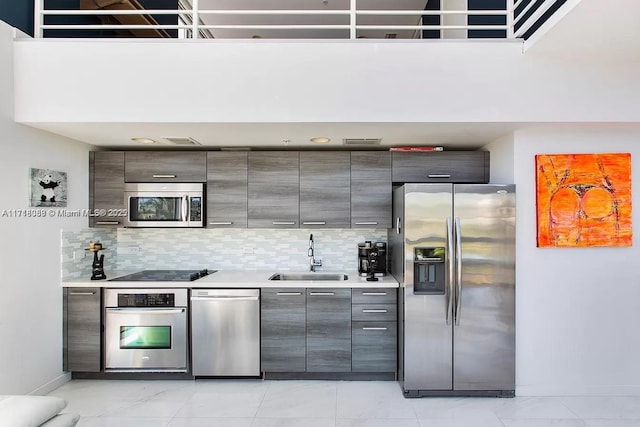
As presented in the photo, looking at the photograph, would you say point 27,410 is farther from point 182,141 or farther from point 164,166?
point 164,166

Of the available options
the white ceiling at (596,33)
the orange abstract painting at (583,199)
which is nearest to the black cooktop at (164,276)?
the orange abstract painting at (583,199)

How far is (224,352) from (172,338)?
0.50m

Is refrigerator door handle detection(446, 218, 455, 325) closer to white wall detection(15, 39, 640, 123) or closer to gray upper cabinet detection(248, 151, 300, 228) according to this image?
white wall detection(15, 39, 640, 123)

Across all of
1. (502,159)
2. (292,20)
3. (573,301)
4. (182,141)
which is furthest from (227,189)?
(573,301)

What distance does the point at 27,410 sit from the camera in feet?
5.41

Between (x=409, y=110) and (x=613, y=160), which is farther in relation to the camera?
(x=613, y=160)

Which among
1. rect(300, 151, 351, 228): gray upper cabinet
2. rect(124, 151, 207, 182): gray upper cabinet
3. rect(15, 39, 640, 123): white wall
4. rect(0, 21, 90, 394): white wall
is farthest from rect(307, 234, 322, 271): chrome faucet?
rect(0, 21, 90, 394): white wall

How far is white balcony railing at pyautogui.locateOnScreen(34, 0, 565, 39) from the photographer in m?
2.90

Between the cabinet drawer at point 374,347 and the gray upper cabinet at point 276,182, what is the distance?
126 centimetres

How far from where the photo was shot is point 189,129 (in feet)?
10.4

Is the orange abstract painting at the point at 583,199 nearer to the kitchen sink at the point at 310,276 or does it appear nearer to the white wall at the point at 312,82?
the white wall at the point at 312,82

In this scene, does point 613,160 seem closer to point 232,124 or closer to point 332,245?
point 332,245

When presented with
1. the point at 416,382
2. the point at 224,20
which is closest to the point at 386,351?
the point at 416,382

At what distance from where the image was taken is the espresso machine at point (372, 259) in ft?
12.7
